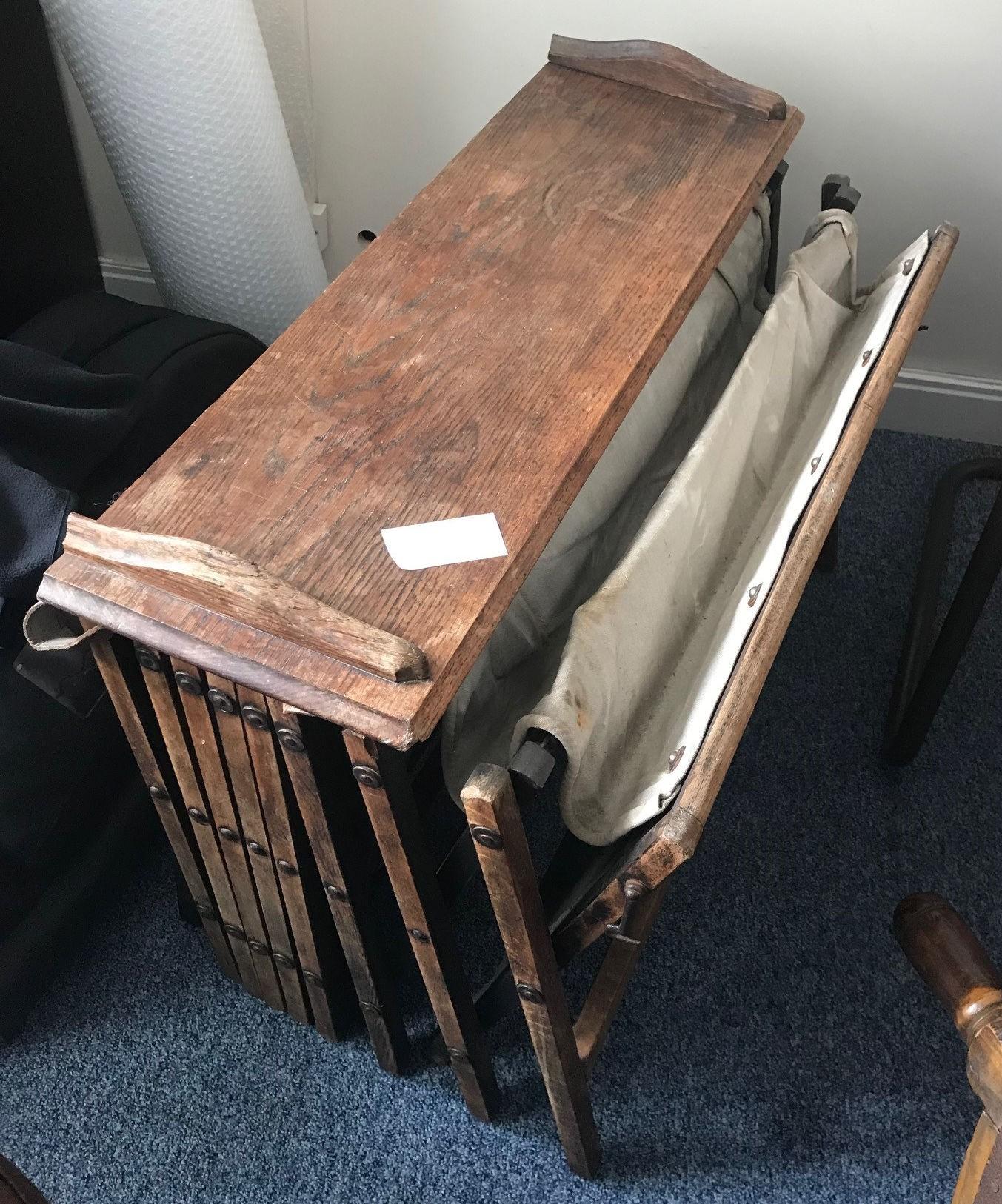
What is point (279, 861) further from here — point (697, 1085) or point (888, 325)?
point (888, 325)

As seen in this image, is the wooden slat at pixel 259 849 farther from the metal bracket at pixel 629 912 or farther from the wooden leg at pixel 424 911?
the metal bracket at pixel 629 912

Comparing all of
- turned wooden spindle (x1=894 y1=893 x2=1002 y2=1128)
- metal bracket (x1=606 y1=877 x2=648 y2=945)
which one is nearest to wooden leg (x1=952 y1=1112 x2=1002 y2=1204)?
turned wooden spindle (x1=894 y1=893 x2=1002 y2=1128)

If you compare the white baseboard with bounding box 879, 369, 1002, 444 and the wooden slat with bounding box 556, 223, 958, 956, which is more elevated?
the wooden slat with bounding box 556, 223, 958, 956

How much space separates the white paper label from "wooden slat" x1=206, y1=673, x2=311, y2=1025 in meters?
0.16

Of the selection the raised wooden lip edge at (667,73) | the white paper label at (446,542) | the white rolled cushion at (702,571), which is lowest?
the white rolled cushion at (702,571)

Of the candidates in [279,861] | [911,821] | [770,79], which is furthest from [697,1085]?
[770,79]

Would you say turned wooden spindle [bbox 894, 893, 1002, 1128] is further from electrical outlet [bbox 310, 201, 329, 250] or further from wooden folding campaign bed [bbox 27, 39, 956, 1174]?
electrical outlet [bbox 310, 201, 329, 250]

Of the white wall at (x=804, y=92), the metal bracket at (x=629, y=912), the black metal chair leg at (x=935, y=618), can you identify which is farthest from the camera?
the white wall at (x=804, y=92)

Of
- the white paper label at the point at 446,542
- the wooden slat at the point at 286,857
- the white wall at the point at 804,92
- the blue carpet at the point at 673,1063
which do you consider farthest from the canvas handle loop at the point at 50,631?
the white wall at the point at 804,92

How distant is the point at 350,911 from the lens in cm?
96

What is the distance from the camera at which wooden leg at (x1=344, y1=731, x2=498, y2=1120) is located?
76 cm

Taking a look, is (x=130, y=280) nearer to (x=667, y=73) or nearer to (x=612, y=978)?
(x=667, y=73)

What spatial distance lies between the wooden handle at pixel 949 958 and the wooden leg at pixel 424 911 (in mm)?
355

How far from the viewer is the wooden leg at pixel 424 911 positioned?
2.48 feet
